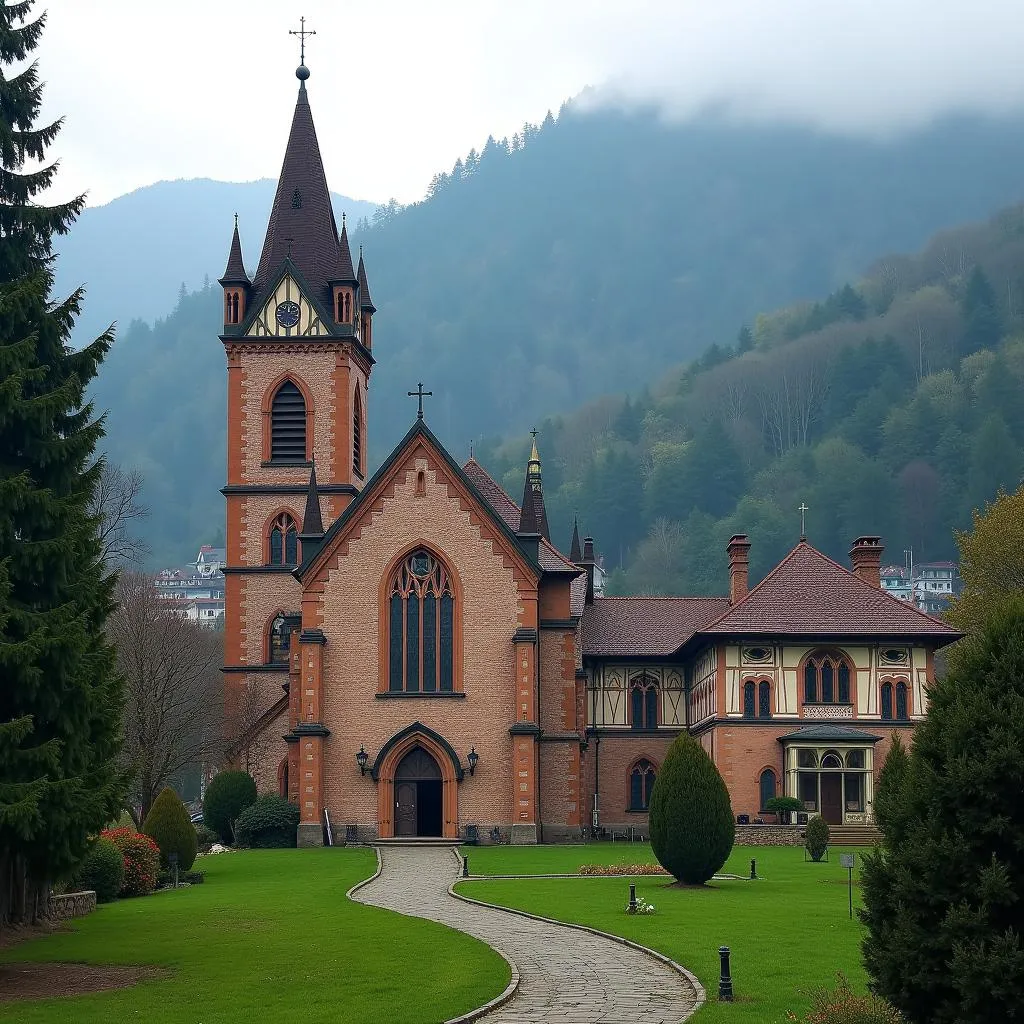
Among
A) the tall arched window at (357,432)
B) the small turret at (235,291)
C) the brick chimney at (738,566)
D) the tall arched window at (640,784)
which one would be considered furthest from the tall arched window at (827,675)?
the small turret at (235,291)

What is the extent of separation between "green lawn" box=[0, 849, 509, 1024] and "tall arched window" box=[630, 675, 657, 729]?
2935 centimetres

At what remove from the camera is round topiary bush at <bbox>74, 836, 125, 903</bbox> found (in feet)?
118

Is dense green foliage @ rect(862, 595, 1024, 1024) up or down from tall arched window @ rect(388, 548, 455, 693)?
down

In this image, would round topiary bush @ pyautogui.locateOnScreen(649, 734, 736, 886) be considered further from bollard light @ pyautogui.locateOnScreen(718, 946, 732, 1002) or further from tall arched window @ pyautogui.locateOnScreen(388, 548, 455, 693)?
tall arched window @ pyautogui.locateOnScreen(388, 548, 455, 693)

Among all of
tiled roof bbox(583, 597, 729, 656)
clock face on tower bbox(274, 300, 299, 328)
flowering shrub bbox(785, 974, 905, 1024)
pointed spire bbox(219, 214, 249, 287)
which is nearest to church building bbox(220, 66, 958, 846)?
tiled roof bbox(583, 597, 729, 656)

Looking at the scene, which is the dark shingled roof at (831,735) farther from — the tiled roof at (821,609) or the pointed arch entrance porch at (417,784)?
the pointed arch entrance porch at (417,784)

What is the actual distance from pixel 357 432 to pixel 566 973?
159 ft

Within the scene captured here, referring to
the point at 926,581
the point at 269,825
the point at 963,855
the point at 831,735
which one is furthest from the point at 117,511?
the point at 926,581

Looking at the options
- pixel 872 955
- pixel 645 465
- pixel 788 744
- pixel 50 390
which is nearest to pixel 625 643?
pixel 788 744

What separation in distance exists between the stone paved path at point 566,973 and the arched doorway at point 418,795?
2097cm

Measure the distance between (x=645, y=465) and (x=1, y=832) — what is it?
147 m

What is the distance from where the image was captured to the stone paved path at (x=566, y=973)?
65.3 feet

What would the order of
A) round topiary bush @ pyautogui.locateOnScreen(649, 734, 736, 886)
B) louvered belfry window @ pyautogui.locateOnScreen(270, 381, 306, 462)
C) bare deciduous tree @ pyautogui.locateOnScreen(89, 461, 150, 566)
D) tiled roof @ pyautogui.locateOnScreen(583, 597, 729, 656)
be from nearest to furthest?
round topiary bush @ pyautogui.locateOnScreen(649, 734, 736, 886)
bare deciduous tree @ pyautogui.locateOnScreen(89, 461, 150, 566)
tiled roof @ pyautogui.locateOnScreen(583, 597, 729, 656)
louvered belfry window @ pyautogui.locateOnScreen(270, 381, 306, 462)

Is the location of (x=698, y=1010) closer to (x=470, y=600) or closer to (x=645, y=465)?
(x=470, y=600)
